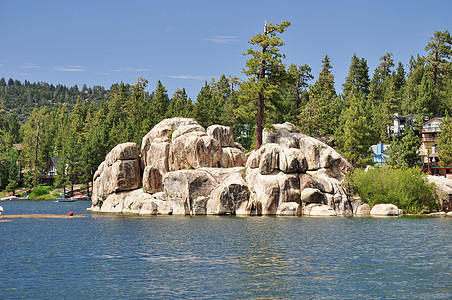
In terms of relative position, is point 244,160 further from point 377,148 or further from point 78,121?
point 78,121

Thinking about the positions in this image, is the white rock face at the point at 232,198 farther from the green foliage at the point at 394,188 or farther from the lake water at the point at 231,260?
the green foliage at the point at 394,188

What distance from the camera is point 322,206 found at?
69.6 m

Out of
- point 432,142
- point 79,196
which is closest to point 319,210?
point 432,142

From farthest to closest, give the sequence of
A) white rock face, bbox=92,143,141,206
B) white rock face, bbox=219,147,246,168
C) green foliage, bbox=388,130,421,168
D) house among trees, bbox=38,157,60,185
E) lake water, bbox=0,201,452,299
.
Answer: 1. house among trees, bbox=38,157,60,185
2. green foliage, bbox=388,130,421,168
3. white rock face, bbox=92,143,141,206
4. white rock face, bbox=219,147,246,168
5. lake water, bbox=0,201,452,299

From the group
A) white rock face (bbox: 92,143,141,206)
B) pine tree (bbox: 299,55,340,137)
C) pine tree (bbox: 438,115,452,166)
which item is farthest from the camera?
pine tree (bbox: 299,55,340,137)

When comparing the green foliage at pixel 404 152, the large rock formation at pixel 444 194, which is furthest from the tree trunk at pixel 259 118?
the large rock formation at pixel 444 194

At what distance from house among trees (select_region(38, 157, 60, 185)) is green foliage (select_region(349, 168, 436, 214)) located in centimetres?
10671

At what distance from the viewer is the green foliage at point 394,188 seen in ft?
237

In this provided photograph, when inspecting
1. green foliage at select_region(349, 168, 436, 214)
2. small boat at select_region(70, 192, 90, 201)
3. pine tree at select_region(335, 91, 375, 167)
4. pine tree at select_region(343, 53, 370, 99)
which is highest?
pine tree at select_region(343, 53, 370, 99)

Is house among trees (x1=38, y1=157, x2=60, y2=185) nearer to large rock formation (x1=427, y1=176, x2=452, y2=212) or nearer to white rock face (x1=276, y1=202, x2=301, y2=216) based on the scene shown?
white rock face (x1=276, y1=202, x2=301, y2=216)

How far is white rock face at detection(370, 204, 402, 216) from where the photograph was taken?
7056 cm

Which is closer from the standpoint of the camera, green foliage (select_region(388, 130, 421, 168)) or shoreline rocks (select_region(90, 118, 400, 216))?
shoreline rocks (select_region(90, 118, 400, 216))

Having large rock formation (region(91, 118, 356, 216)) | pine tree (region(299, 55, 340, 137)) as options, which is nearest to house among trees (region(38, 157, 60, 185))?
large rock formation (region(91, 118, 356, 216))

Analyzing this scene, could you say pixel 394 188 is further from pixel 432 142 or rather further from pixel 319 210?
pixel 432 142
